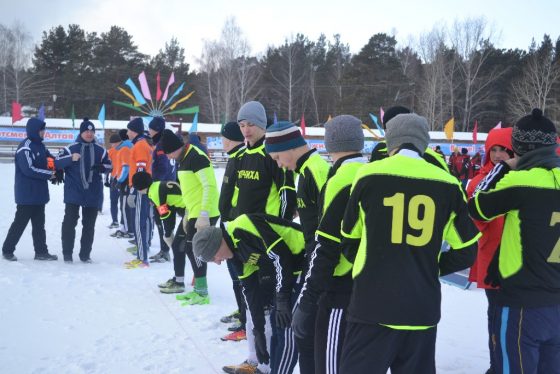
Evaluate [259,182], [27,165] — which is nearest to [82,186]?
[27,165]

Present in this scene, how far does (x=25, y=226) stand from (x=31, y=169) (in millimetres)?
826

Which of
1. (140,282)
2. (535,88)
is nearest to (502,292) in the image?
(140,282)

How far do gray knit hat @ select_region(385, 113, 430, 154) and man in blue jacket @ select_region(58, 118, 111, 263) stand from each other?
5.75 m

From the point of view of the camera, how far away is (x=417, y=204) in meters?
1.99

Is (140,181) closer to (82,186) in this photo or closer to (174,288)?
(82,186)

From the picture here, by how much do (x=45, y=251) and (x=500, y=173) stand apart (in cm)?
635

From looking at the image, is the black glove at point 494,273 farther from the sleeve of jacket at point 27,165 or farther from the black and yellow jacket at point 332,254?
the sleeve of jacket at point 27,165

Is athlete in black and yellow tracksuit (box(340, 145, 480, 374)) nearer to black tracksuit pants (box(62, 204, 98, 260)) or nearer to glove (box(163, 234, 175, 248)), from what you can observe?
glove (box(163, 234, 175, 248))

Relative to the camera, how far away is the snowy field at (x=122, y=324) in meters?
3.76

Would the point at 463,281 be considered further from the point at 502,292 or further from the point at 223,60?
the point at 223,60

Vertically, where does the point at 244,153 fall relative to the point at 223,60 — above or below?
below

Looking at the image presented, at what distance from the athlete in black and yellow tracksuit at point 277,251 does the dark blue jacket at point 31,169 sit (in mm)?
4774

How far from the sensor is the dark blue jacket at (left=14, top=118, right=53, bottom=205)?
6.65 m

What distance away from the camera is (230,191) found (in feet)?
14.2
